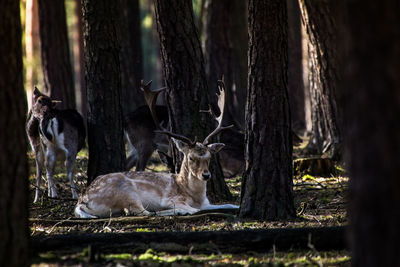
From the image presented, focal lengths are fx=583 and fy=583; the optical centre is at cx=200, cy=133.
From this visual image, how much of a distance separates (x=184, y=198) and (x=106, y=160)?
174 cm

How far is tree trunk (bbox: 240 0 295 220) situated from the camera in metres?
6.82

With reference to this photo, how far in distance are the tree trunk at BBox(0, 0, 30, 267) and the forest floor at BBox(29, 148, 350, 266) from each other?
0.70m

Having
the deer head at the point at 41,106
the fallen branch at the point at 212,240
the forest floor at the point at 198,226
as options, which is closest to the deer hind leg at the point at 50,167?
the forest floor at the point at 198,226

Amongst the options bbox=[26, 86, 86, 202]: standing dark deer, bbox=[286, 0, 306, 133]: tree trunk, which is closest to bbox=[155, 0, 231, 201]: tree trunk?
bbox=[26, 86, 86, 202]: standing dark deer

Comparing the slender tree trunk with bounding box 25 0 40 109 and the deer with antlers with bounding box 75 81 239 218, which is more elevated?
the slender tree trunk with bounding box 25 0 40 109

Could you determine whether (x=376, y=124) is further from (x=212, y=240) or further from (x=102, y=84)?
(x=102, y=84)

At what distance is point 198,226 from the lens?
7.05 m

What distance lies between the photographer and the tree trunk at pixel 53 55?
16234mm

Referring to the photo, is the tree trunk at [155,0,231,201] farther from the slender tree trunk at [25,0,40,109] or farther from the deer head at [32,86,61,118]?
the slender tree trunk at [25,0,40,109]

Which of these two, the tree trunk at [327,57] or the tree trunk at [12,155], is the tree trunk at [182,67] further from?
the tree trunk at [12,155]

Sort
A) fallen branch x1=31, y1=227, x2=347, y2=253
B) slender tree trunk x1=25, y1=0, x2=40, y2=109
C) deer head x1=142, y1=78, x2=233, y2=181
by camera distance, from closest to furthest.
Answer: fallen branch x1=31, y1=227, x2=347, y2=253 → deer head x1=142, y1=78, x2=233, y2=181 → slender tree trunk x1=25, y1=0, x2=40, y2=109

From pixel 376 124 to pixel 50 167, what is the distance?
775 centimetres

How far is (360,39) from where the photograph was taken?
349cm

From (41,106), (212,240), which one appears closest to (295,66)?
(41,106)
